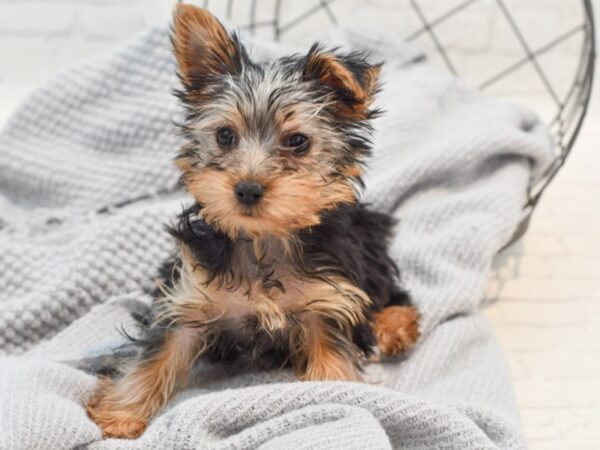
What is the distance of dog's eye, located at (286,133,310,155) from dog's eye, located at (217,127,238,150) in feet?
0.40

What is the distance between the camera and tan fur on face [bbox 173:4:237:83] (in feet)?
6.65

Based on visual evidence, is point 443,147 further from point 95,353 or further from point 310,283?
point 95,353

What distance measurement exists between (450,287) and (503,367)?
0.93ft

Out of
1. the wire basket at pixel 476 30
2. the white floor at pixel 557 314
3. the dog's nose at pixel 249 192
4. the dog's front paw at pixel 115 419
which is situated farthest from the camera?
the wire basket at pixel 476 30

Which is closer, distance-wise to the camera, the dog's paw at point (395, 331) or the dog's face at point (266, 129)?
the dog's face at point (266, 129)

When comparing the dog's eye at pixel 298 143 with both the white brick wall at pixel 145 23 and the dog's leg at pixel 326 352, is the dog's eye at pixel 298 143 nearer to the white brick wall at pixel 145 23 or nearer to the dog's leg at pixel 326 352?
the dog's leg at pixel 326 352

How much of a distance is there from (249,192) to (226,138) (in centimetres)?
23

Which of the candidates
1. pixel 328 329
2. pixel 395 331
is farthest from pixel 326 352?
pixel 395 331

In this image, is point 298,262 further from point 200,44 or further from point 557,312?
point 557,312

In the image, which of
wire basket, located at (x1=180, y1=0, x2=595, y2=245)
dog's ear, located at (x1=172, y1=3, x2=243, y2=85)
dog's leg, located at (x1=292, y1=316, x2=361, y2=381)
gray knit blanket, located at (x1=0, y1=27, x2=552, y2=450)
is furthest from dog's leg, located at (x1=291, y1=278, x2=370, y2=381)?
wire basket, located at (x1=180, y1=0, x2=595, y2=245)

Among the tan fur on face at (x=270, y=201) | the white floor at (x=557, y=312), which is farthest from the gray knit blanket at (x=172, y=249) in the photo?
the tan fur on face at (x=270, y=201)

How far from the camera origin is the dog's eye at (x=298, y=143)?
6.64 feet

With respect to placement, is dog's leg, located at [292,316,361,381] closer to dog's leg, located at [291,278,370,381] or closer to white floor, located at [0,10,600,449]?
dog's leg, located at [291,278,370,381]

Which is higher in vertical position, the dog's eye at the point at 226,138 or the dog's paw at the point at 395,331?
the dog's eye at the point at 226,138
